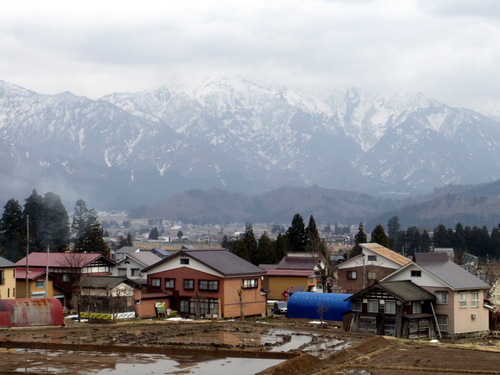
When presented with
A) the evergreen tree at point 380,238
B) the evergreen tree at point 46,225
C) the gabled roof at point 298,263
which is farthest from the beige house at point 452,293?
the evergreen tree at point 46,225

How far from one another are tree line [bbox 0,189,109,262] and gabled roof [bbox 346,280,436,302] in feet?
145

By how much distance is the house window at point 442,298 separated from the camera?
44.5 metres

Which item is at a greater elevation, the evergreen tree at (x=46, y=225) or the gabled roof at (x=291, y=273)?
the evergreen tree at (x=46, y=225)

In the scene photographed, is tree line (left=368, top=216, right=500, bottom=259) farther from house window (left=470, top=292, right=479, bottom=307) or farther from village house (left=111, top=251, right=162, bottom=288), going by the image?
house window (left=470, top=292, right=479, bottom=307)

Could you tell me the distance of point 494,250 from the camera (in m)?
124

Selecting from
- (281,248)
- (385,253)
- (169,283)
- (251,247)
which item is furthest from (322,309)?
(281,248)

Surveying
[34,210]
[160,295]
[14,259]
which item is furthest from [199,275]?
[34,210]

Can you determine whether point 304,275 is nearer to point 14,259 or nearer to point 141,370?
point 14,259

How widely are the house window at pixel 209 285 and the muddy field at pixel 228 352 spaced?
7575mm

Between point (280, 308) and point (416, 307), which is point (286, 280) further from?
point (416, 307)

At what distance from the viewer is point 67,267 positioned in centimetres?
5938

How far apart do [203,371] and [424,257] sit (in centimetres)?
2396

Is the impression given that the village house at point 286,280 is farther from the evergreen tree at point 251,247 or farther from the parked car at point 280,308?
the evergreen tree at point 251,247

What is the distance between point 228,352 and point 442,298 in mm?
17357
